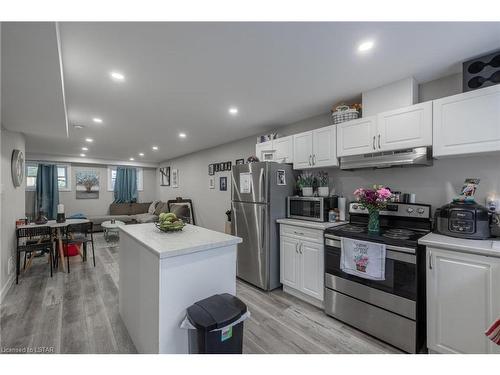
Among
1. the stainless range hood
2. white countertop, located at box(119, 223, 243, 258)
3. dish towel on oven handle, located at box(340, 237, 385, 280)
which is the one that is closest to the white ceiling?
the stainless range hood

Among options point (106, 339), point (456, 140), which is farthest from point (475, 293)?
point (106, 339)

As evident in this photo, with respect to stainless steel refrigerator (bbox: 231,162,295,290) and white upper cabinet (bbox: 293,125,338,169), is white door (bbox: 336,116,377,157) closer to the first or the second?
white upper cabinet (bbox: 293,125,338,169)

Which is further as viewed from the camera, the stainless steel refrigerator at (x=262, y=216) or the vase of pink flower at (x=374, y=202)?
the stainless steel refrigerator at (x=262, y=216)

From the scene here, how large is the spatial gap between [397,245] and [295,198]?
1361 mm

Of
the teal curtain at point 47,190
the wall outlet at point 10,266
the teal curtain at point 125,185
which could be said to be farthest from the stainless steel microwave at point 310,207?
the teal curtain at point 47,190

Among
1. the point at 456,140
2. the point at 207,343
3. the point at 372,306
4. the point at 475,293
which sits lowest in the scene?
the point at 372,306

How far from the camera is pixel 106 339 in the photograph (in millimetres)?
1989

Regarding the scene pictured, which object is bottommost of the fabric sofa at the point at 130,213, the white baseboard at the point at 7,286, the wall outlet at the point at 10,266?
the white baseboard at the point at 7,286

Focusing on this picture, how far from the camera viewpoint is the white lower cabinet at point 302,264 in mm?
2535

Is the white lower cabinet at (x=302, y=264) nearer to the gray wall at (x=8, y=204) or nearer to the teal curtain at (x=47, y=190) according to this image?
the gray wall at (x=8, y=204)

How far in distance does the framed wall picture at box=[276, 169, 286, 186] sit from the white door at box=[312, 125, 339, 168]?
44 cm

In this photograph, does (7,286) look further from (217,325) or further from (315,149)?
(315,149)

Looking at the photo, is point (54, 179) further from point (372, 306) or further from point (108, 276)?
point (372, 306)

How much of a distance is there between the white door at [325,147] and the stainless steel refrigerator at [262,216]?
1.55 feet
